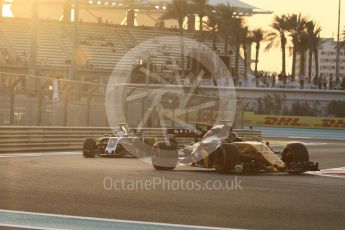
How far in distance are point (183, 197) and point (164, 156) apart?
5077 millimetres

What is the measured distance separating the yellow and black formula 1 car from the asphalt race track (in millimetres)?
264

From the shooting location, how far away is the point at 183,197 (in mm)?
10070

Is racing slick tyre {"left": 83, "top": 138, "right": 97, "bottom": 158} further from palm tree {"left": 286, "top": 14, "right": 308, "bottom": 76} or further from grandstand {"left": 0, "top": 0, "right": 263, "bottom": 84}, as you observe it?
palm tree {"left": 286, "top": 14, "right": 308, "bottom": 76}

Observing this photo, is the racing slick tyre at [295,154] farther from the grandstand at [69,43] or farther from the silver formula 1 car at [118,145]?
the grandstand at [69,43]

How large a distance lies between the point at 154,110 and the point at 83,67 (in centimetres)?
3043

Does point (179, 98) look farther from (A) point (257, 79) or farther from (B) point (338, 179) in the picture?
(A) point (257, 79)

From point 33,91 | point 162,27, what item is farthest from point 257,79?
point 33,91

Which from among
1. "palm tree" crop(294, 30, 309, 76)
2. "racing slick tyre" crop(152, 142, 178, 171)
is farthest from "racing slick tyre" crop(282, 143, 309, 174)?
"palm tree" crop(294, 30, 309, 76)

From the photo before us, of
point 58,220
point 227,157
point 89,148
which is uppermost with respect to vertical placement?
point 227,157

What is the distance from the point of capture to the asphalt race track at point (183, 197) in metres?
8.10

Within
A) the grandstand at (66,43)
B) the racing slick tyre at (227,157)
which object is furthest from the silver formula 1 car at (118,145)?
the grandstand at (66,43)

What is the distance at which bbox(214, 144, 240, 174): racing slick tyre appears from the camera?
13930mm

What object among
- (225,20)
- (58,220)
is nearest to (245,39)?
(225,20)

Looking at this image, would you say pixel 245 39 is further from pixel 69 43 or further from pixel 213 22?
pixel 69 43
